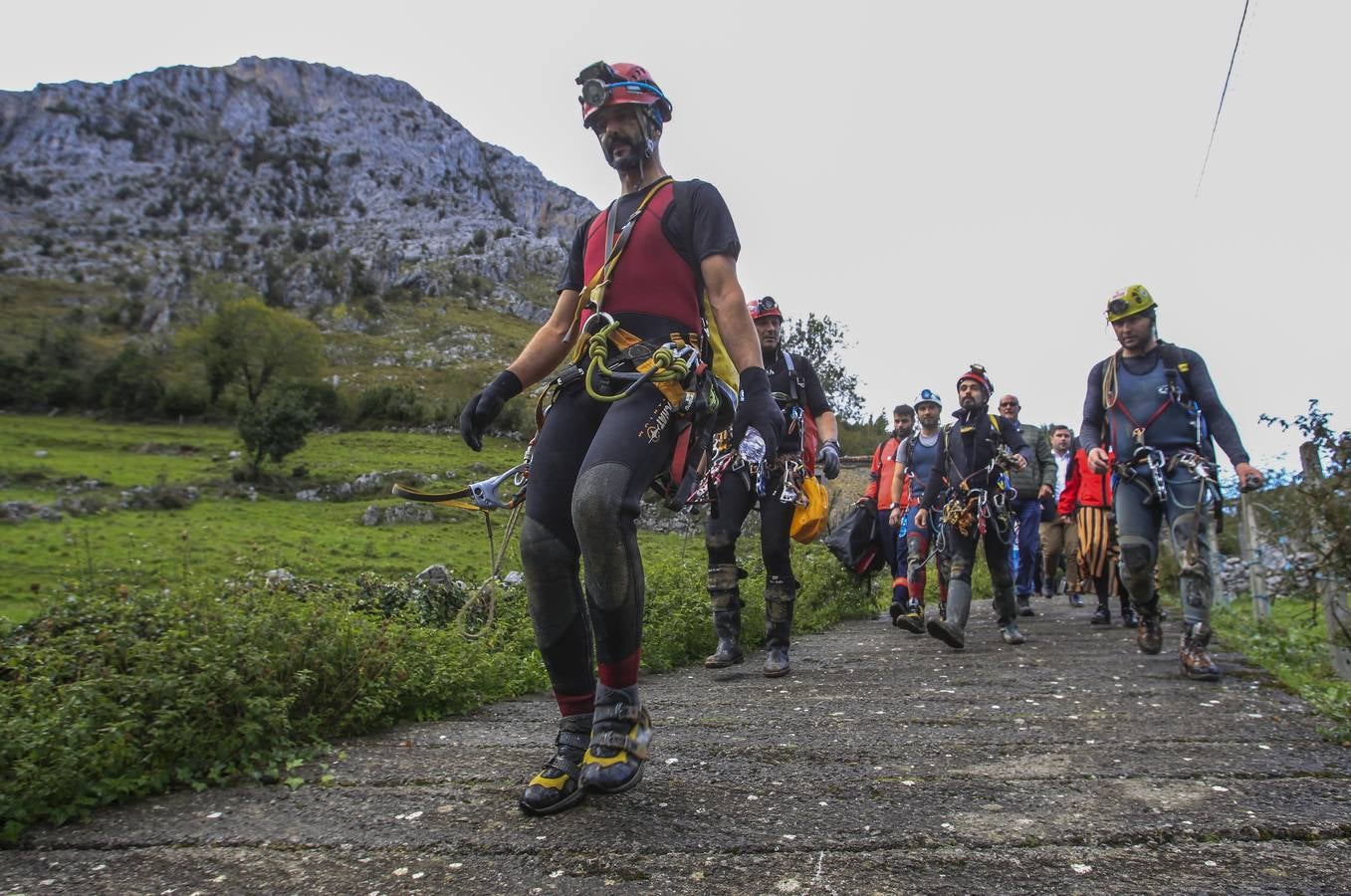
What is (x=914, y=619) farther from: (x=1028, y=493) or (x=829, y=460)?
(x=1028, y=493)

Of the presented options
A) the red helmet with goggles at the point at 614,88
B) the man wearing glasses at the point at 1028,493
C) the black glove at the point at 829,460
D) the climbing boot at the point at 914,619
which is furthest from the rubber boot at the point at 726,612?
the man wearing glasses at the point at 1028,493

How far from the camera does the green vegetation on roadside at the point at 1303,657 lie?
13.0 feet

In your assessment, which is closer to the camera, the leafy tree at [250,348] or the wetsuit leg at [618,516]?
the wetsuit leg at [618,516]

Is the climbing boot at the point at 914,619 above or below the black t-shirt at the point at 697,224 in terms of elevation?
below

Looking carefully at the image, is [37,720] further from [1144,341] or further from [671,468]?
[1144,341]

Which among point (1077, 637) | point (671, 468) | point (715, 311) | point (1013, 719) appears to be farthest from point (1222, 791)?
point (1077, 637)

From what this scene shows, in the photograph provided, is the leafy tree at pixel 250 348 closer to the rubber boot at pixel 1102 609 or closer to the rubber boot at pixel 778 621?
the rubber boot at pixel 1102 609

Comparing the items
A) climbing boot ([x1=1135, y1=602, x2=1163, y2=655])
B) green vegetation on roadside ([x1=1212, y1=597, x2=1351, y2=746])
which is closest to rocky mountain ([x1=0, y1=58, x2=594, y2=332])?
green vegetation on roadside ([x1=1212, y1=597, x2=1351, y2=746])

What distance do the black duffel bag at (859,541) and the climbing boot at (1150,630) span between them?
12.5ft

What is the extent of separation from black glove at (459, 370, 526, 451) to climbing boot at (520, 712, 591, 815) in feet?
3.64

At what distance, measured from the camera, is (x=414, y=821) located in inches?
115

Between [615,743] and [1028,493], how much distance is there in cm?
933

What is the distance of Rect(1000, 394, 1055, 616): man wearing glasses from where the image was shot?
10875 millimetres

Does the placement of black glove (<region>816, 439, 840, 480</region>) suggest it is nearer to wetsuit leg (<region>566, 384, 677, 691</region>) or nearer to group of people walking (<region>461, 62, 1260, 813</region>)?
group of people walking (<region>461, 62, 1260, 813</region>)
